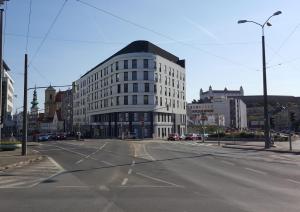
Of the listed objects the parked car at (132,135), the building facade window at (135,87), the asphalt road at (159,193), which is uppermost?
the building facade window at (135,87)

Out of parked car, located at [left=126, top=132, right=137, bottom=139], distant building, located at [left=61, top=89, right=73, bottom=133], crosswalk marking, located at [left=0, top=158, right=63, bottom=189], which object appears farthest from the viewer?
distant building, located at [left=61, top=89, right=73, bottom=133]

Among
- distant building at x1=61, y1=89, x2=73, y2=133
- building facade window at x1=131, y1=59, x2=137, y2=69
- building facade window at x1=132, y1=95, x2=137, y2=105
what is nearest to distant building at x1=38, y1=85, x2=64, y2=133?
distant building at x1=61, y1=89, x2=73, y2=133

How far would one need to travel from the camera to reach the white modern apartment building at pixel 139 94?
10631cm

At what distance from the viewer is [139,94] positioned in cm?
10738

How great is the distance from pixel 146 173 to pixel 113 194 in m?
7.31

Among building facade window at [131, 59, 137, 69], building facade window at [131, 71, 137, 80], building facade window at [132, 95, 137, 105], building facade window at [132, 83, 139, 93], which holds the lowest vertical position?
building facade window at [132, 95, 137, 105]

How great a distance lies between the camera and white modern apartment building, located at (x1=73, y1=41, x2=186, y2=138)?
4186 inches

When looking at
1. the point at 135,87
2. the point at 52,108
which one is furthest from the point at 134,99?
the point at 52,108

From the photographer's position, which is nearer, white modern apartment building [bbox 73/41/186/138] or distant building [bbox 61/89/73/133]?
white modern apartment building [bbox 73/41/186/138]

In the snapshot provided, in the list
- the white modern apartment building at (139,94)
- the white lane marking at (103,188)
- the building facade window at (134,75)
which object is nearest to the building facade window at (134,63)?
the white modern apartment building at (139,94)

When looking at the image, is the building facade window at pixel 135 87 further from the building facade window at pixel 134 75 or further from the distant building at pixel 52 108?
the distant building at pixel 52 108

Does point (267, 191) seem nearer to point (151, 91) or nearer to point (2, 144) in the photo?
point (2, 144)

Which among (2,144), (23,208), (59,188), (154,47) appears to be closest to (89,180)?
(59,188)

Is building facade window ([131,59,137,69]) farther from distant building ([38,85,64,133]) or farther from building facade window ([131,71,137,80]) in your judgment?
distant building ([38,85,64,133])
